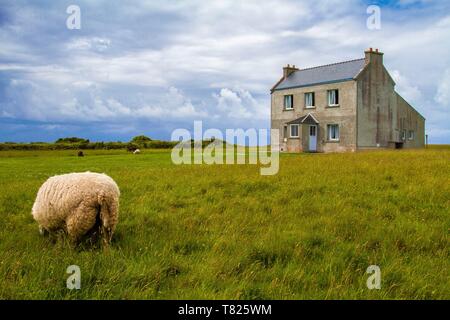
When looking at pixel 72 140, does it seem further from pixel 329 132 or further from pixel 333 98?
pixel 333 98

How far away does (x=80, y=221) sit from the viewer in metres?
7.29

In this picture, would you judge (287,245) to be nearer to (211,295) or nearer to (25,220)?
(211,295)

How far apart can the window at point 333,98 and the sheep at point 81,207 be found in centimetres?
3754

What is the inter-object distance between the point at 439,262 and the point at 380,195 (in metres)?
5.71

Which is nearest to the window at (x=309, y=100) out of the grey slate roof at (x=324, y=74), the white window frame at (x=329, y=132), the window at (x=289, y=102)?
the grey slate roof at (x=324, y=74)

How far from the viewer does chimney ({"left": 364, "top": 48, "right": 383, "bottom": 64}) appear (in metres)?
41.2

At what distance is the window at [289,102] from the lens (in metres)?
46.7

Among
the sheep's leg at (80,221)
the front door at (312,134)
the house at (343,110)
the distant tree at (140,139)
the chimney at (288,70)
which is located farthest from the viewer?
the distant tree at (140,139)

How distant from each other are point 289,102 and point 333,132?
22.5ft

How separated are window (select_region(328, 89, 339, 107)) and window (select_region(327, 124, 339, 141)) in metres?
2.30

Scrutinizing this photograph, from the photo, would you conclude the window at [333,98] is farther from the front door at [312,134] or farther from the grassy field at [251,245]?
the grassy field at [251,245]

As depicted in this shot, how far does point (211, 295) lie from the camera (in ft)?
17.4

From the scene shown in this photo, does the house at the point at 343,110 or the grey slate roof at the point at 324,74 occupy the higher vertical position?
the grey slate roof at the point at 324,74
